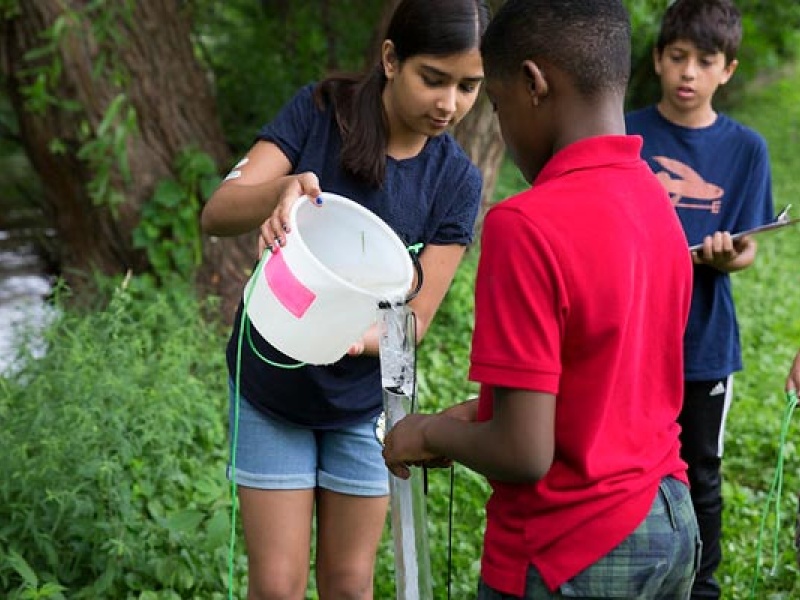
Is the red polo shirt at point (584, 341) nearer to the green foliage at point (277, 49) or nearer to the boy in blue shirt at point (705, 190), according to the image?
the boy in blue shirt at point (705, 190)

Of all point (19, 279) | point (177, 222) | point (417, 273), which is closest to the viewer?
point (417, 273)

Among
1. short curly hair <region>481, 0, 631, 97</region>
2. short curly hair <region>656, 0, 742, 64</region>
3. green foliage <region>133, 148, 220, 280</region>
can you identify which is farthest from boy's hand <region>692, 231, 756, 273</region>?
green foliage <region>133, 148, 220, 280</region>

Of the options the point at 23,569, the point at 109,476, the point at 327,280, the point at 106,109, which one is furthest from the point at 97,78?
the point at 327,280

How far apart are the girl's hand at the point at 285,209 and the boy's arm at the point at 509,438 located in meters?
0.56

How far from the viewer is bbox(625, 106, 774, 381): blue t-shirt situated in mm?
3174

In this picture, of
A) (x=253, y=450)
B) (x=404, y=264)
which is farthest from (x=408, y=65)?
(x=253, y=450)

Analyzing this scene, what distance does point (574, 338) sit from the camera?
5.62 feet

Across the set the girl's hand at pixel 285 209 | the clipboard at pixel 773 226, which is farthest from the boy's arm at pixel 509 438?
the clipboard at pixel 773 226

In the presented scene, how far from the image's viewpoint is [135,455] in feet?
13.0

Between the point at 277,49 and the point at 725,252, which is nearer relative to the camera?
the point at 725,252

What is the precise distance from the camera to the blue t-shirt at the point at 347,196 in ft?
8.48

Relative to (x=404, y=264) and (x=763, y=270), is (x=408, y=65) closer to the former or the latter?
(x=404, y=264)

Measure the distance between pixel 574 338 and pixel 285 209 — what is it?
713 millimetres

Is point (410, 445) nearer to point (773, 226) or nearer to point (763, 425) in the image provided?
point (773, 226)
